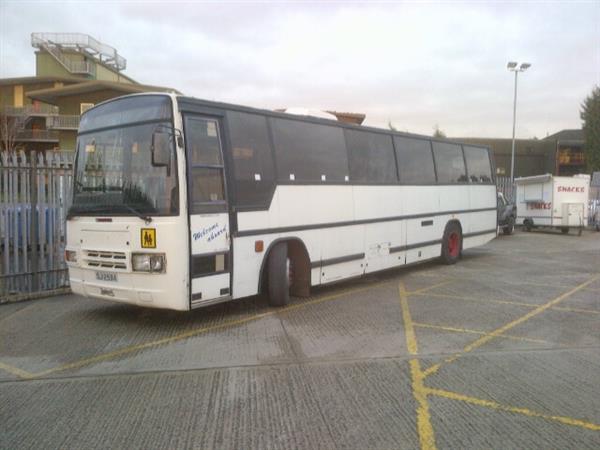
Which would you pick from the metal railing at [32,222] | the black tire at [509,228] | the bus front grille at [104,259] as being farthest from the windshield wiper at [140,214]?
the black tire at [509,228]

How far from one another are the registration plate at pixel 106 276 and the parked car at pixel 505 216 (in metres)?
18.3

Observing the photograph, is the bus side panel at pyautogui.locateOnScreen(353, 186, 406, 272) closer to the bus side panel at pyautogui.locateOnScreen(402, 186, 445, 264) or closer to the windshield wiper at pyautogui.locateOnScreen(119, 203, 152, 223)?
the bus side panel at pyautogui.locateOnScreen(402, 186, 445, 264)

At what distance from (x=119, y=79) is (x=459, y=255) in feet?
181

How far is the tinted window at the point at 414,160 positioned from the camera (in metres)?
11.1

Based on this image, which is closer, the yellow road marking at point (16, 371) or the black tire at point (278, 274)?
the yellow road marking at point (16, 371)

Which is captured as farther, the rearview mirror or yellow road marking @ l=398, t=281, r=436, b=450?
the rearview mirror

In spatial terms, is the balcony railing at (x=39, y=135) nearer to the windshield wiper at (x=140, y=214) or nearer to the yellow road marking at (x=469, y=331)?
the windshield wiper at (x=140, y=214)

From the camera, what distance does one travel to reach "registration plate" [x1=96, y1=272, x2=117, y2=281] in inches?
268

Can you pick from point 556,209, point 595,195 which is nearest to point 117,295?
point 556,209

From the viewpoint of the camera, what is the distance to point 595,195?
2780cm

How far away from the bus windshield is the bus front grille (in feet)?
1.69

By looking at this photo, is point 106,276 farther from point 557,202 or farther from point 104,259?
point 557,202

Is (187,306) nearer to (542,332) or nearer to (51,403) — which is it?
(51,403)

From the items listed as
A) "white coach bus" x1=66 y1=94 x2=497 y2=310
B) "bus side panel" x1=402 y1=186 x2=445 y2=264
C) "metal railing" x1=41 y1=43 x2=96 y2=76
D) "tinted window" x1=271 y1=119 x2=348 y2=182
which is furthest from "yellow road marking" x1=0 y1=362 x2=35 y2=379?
"metal railing" x1=41 y1=43 x2=96 y2=76
